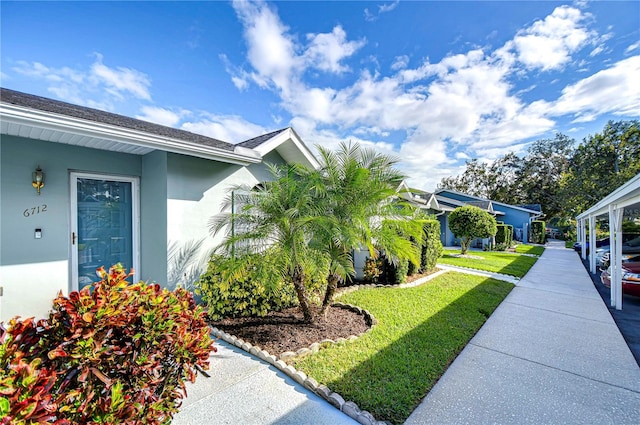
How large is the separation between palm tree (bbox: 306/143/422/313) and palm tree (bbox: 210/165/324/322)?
0.98 feet

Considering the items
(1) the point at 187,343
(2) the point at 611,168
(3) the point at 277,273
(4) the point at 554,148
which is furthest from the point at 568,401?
(4) the point at 554,148

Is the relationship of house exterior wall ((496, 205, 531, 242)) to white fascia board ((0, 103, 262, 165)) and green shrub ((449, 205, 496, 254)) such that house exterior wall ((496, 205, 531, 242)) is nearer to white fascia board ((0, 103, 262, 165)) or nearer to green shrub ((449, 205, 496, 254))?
green shrub ((449, 205, 496, 254))

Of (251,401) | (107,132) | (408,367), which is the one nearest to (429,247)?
(408,367)

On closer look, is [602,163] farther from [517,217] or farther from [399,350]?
[399,350]

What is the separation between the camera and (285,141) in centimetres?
826

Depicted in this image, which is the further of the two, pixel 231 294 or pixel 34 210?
A: pixel 231 294

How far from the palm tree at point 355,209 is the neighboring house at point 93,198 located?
238 cm

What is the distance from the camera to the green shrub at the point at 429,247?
12.1m

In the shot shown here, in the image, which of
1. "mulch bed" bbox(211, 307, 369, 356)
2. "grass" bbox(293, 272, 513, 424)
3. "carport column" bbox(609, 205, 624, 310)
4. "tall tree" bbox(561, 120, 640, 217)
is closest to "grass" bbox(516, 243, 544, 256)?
"tall tree" bbox(561, 120, 640, 217)

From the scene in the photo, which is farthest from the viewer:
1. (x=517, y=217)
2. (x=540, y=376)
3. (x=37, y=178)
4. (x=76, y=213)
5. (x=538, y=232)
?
(x=517, y=217)

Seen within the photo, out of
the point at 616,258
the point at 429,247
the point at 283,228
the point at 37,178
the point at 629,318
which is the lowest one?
Answer: the point at 629,318

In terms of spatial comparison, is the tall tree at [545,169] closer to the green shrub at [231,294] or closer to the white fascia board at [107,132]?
the green shrub at [231,294]

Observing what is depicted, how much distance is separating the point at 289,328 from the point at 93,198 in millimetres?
5393

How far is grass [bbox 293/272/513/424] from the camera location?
3.84 metres
